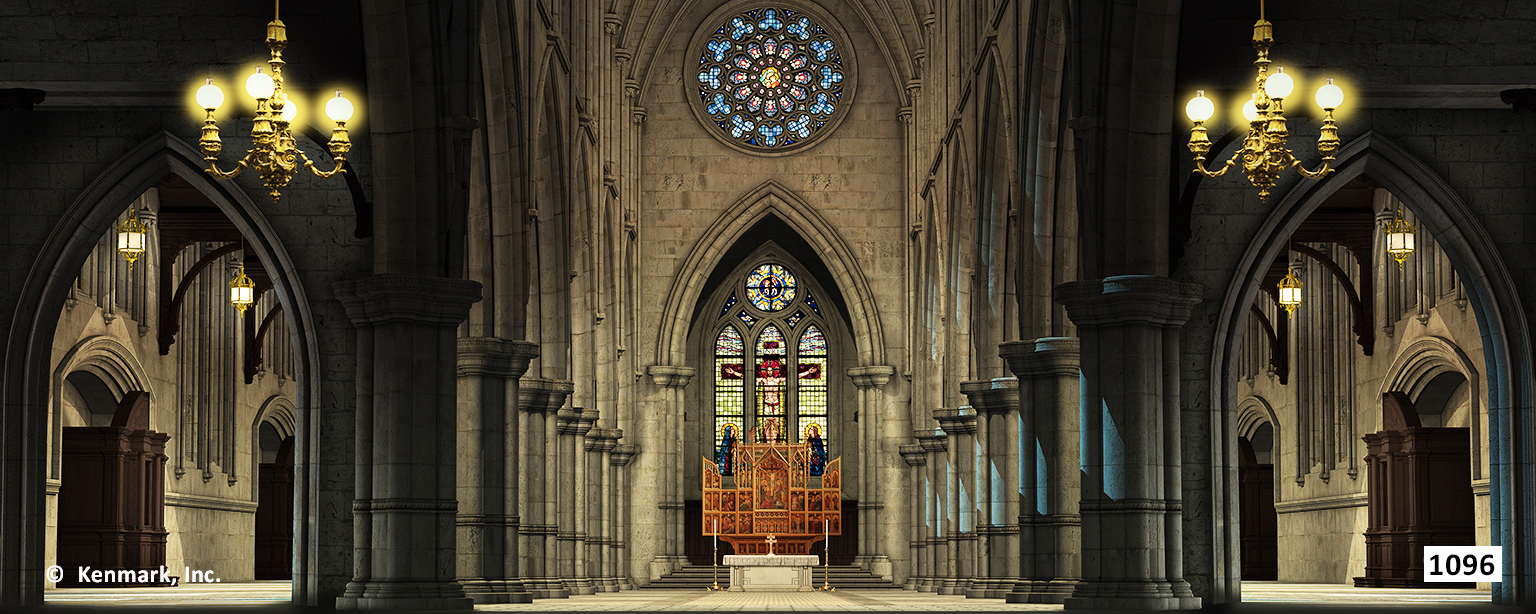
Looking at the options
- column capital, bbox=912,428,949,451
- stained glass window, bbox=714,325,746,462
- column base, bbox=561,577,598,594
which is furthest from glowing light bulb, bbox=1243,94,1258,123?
stained glass window, bbox=714,325,746,462

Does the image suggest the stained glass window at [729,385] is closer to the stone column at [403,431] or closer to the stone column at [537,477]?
the stone column at [537,477]

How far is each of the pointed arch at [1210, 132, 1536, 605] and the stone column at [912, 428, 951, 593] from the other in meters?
13.5

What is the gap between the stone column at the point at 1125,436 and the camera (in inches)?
522

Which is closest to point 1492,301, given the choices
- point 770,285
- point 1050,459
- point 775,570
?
point 1050,459

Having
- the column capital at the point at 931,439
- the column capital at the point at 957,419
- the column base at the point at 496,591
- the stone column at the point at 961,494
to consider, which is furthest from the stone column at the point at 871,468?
the column base at the point at 496,591

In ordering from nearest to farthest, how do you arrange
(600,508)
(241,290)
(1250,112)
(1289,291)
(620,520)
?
(1250,112)
(1289,291)
(241,290)
(600,508)
(620,520)

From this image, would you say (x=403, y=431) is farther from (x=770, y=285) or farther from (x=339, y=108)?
(x=770, y=285)

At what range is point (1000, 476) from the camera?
66.9 feet

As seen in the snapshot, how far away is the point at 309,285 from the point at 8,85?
11.2ft

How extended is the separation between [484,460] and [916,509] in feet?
61.0

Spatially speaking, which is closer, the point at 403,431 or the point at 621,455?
the point at 403,431

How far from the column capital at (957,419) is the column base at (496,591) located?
903 centimetres

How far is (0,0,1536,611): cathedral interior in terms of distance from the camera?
13.5 meters

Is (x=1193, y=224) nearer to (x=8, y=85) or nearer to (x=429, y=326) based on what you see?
(x=429, y=326)
